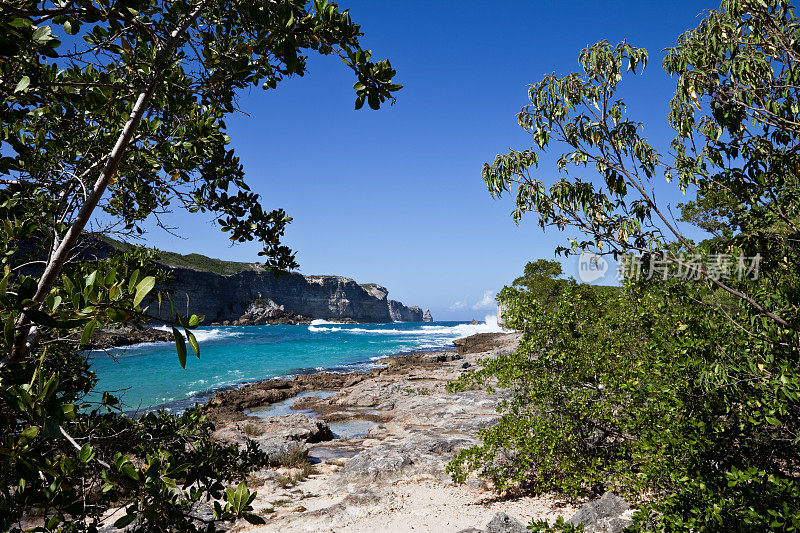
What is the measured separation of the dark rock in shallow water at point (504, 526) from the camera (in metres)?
5.52

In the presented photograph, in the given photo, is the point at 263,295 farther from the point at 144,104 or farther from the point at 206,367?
the point at 144,104

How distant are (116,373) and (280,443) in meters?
27.7

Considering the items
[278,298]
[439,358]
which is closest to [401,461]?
[439,358]

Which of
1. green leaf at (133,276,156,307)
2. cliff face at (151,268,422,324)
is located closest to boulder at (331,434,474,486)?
green leaf at (133,276,156,307)

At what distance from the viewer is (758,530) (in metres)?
3.15

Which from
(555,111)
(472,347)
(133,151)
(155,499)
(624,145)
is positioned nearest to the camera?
(155,499)

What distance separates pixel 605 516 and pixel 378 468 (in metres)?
5.98

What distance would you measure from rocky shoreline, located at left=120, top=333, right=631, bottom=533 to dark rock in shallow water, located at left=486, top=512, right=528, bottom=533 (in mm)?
15

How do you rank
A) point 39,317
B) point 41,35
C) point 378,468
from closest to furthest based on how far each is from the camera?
point 39,317
point 41,35
point 378,468

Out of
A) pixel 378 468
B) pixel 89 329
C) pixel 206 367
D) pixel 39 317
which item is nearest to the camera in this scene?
pixel 39 317

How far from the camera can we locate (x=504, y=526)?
5.57 meters

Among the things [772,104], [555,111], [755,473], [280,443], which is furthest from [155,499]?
[280,443]

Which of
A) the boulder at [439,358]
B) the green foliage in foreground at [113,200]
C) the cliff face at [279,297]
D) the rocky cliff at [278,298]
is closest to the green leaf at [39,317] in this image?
the green foliage in foreground at [113,200]

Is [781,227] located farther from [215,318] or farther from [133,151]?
[215,318]
